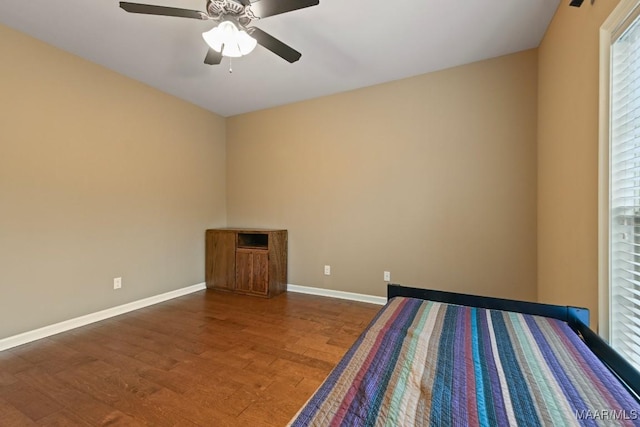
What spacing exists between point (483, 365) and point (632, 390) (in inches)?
15.3

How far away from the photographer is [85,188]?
2.67 meters

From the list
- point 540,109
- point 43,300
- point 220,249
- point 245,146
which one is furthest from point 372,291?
point 43,300

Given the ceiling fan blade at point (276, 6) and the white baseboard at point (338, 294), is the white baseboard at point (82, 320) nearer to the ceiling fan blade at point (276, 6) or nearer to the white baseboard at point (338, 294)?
the white baseboard at point (338, 294)

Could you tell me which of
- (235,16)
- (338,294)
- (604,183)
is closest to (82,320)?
(338,294)

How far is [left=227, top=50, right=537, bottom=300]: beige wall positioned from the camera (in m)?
2.60

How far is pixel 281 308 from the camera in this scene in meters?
3.09

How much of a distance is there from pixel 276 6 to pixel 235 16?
1.06 feet

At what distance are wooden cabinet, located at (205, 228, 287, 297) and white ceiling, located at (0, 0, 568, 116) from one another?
1896mm

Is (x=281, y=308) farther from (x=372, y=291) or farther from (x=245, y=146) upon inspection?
(x=245, y=146)

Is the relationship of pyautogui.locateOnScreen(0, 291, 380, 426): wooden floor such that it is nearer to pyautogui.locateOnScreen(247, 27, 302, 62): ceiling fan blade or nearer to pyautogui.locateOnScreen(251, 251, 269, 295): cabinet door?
pyautogui.locateOnScreen(251, 251, 269, 295): cabinet door

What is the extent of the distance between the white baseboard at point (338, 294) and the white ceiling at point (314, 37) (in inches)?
99.6

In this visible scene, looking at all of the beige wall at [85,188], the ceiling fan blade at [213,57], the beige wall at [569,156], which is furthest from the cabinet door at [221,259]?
the beige wall at [569,156]

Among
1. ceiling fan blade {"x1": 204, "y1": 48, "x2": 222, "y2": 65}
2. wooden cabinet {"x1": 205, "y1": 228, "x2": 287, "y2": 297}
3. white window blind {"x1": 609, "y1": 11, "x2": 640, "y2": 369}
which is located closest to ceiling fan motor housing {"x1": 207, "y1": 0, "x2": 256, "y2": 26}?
ceiling fan blade {"x1": 204, "y1": 48, "x2": 222, "y2": 65}

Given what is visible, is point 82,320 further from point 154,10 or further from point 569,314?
point 569,314
